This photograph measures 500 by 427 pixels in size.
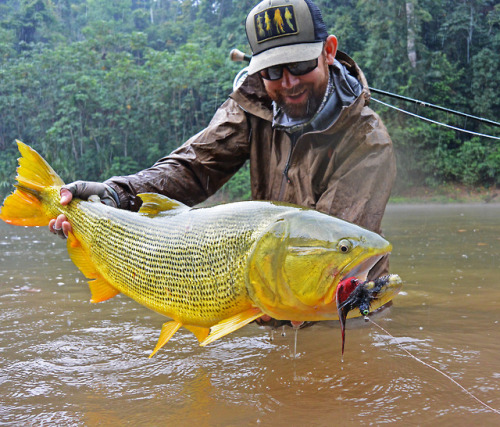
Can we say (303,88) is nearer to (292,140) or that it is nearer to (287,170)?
(292,140)

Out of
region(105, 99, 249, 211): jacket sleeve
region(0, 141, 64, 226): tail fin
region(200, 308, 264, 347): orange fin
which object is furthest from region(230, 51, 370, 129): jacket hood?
region(200, 308, 264, 347): orange fin

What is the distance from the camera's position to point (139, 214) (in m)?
2.40

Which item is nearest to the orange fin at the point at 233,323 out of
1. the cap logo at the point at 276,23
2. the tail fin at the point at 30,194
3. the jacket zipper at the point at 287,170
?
the tail fin at the point at 30,194

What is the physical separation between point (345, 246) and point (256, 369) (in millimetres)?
1361

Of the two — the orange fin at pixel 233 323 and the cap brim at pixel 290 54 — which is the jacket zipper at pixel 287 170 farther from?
the orange fin at pixel 233 323

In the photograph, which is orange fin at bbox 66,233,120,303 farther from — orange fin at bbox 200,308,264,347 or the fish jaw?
the fish jaw

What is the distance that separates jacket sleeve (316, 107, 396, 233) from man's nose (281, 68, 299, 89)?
427 mm

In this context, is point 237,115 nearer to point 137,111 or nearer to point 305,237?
point 305,237

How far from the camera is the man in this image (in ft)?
9.11

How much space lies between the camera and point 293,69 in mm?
2775

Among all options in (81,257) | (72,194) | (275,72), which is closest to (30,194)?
(72,194)

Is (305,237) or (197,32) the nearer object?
(305,237)

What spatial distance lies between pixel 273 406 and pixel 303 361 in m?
0.60

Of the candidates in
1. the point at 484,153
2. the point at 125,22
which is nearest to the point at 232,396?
the point at 484,153
